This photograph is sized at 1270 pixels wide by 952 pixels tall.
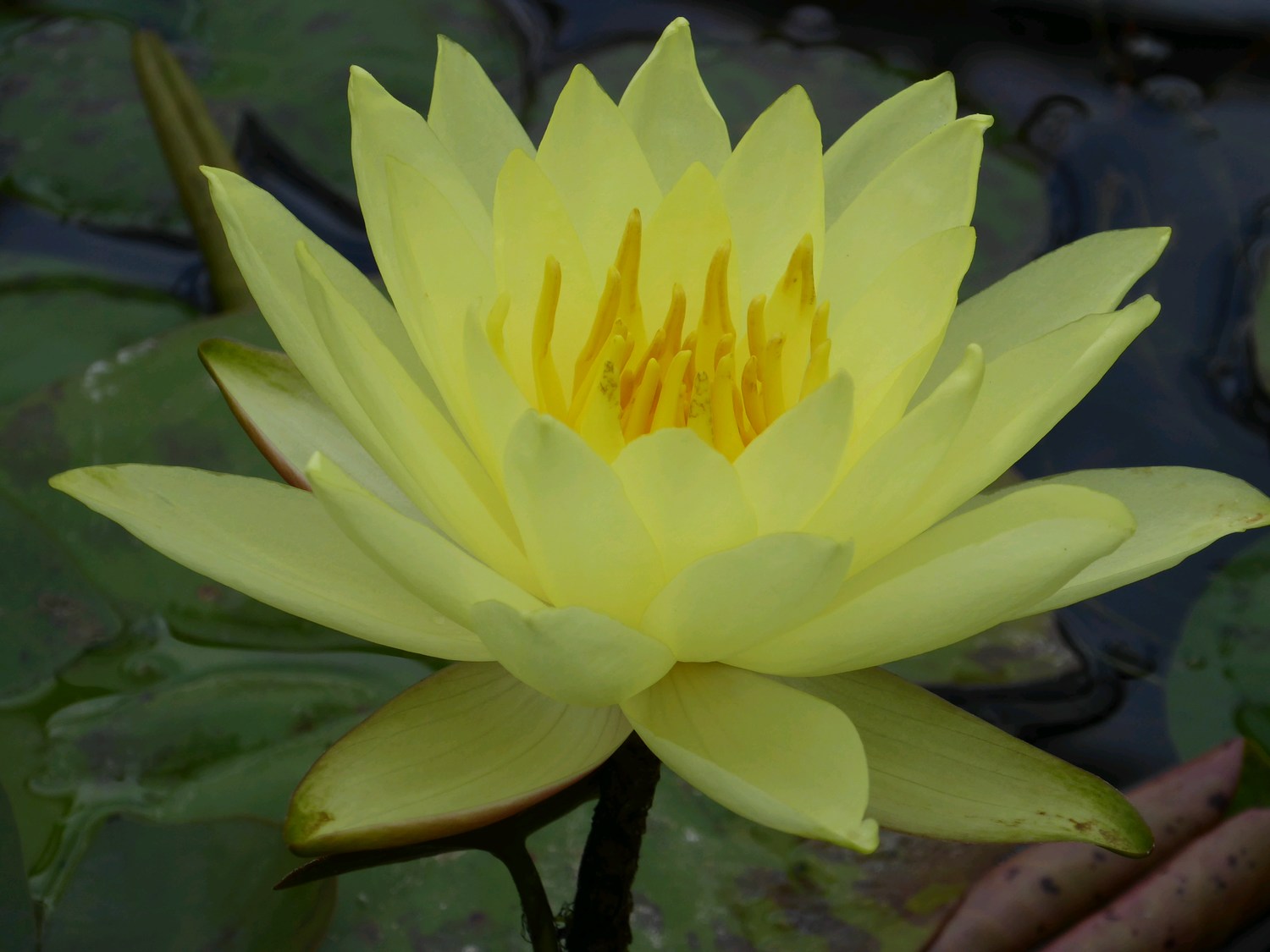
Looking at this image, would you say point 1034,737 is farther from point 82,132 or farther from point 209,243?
point 82,132

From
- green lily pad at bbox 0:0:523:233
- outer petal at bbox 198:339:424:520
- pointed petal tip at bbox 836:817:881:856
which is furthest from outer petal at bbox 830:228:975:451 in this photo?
green lily pad at bbox 0:0:523:233

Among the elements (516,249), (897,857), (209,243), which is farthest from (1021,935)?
(209,243)

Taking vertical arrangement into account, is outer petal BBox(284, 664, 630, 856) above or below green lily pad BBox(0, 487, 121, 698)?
above

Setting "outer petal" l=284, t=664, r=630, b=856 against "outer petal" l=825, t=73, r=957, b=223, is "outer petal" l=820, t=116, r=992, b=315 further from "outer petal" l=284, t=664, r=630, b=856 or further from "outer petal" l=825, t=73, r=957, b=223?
"outer petal" l=284, t=664, r=630, b=856

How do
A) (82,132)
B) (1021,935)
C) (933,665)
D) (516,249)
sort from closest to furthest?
(516,249), (1021,935), (933,665), (82,132)

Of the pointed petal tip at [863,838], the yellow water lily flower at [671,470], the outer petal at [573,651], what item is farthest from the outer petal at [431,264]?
the pointed petal tip at [863,838]

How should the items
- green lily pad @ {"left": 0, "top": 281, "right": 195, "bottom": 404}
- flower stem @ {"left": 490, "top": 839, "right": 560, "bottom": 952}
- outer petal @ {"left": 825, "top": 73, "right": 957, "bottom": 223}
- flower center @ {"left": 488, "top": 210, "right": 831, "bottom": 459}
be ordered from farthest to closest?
green lily pad @ {"left": 0, "top": 281, "right": 195, "bottom": 404} < flower stem @ {"left": 490, "top": 839, "right": 560, "bottom": 952} < outer petal @ {"left": 825, "top": 73, "right": 957, "bottom": 223} < flower center @ {"left": 488, "top": 210, "right": 831, "bottom": 459}
